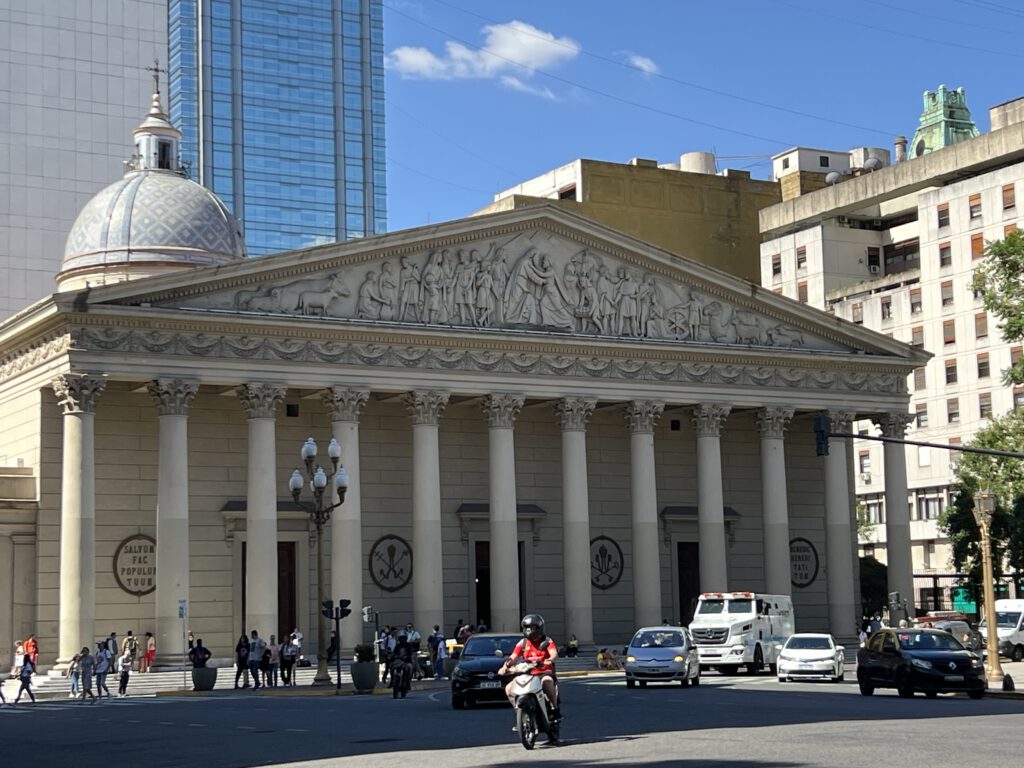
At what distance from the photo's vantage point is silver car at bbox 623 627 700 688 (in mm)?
40594

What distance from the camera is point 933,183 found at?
83.5 meters

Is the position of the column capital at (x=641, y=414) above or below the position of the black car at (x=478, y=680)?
above

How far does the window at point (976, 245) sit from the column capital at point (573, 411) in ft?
98.1

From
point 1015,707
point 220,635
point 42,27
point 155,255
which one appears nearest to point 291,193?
point 42,27

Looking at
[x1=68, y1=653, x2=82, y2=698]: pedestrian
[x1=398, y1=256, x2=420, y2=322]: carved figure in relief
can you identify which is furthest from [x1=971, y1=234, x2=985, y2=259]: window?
[x1=68, y1=653, x2=82, y2=698]: pedestrian

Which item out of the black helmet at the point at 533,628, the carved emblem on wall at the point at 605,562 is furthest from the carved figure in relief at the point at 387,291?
the black helmet at the point at 533,628

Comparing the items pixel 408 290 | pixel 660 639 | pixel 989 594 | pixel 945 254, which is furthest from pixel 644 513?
pixel 945 254

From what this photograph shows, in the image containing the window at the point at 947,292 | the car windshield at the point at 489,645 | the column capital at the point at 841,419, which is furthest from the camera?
the window at the point at 947,292

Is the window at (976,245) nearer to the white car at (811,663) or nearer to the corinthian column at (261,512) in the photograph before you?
the corinthian column at (261,512)

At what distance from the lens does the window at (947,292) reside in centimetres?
8200

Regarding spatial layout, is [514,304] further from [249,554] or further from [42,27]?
[42,27]

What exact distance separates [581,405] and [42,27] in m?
36.3

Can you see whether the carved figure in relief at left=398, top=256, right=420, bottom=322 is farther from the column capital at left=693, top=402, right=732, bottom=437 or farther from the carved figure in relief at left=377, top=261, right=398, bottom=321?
the column capital at left=693, top=402, right=732, bottom=437

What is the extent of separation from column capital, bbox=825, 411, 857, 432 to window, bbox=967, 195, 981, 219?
20798mm
